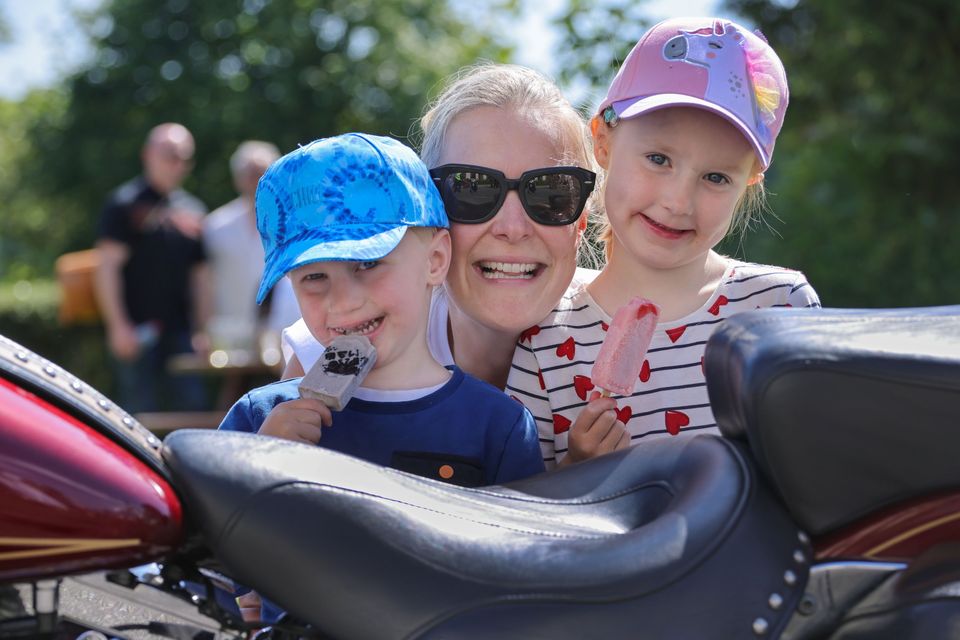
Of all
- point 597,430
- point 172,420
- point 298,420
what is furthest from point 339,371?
point 172,420

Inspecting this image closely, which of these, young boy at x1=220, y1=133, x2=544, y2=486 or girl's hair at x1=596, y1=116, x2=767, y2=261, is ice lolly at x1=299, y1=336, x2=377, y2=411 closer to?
young boy at x1=220, y1=133, x2=544, y2=486

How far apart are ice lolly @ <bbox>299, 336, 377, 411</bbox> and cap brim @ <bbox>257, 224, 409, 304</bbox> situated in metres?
0.14

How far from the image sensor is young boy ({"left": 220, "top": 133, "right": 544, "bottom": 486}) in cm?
188

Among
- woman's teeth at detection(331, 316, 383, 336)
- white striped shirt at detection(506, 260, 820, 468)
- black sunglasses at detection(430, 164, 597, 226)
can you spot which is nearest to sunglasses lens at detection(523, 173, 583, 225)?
black sunglasses at detection(430, 164, 597, 226)

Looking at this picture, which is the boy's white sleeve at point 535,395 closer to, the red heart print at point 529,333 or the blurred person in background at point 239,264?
the red heart print at point 529,333

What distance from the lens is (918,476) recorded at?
1377mm

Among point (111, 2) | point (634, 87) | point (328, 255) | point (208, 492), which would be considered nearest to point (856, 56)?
point (634, 87)

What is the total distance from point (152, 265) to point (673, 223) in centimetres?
570

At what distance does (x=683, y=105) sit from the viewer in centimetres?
227

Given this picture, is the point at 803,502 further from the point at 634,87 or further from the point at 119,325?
the point at 119,325

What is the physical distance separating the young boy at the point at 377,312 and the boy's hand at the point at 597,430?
0.09 meters

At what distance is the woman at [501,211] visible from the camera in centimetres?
225

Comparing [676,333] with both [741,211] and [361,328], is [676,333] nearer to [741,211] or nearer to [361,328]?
[741,211]

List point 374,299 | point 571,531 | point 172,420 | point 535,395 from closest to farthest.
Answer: point 571,531
point 374,299
point 535,395
point 172,420
